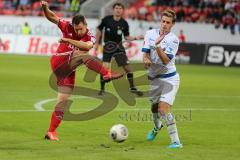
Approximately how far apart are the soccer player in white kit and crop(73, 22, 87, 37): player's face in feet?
3.73

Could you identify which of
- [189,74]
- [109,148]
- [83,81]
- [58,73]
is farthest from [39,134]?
[189,74]

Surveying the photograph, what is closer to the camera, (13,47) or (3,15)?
(13,47)

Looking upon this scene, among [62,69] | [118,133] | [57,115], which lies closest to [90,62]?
[62,69]

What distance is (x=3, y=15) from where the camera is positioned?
4456cm

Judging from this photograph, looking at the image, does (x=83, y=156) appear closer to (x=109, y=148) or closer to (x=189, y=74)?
(x=109, y=148)

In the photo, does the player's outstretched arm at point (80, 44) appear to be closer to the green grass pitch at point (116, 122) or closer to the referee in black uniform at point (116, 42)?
the green grass pitch at point (116, 122)

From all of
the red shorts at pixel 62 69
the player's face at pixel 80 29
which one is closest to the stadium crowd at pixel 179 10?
the red shorts at pixel 62 69

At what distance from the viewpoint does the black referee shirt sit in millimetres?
20719

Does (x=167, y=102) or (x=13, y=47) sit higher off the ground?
(x=167, y=102)

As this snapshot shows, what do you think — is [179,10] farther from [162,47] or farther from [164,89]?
[162,47]

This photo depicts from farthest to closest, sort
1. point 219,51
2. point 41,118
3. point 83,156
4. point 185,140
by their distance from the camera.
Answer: point 219,51
point 41,118
point 185,140
point 83,156

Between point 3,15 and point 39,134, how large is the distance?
3281 centimetres

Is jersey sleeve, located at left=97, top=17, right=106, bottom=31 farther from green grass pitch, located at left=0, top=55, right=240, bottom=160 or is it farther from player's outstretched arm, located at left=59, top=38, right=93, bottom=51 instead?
player's outstretched arm, located at left=59, top=38, right=93, bottom=51

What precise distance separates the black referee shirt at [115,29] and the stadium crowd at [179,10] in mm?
22692
